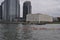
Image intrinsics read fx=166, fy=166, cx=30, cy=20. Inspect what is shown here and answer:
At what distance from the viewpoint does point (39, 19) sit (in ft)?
651

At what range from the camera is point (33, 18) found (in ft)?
644

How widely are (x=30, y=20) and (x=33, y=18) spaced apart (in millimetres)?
7269

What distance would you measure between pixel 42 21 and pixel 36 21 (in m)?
9.91

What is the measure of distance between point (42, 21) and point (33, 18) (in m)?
11.3

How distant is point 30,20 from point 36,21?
7.01 metres

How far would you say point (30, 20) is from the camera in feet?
625

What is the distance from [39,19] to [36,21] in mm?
9872

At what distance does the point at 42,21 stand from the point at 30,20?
15459 millimetres

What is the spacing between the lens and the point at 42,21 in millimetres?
196375

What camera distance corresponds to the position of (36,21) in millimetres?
189750

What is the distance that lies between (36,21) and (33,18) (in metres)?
8.19
